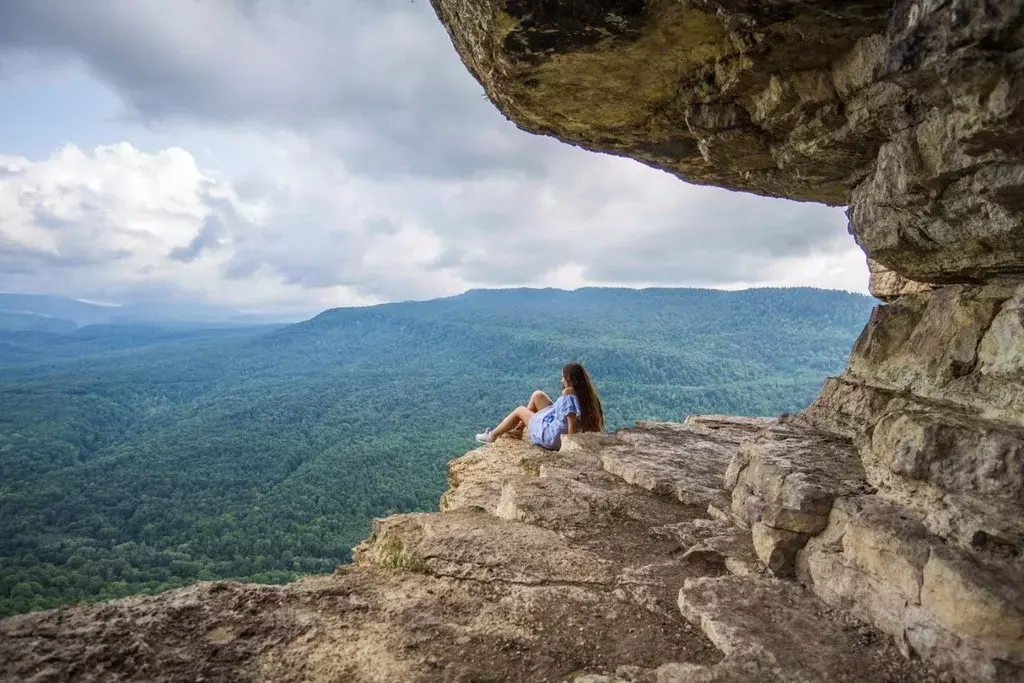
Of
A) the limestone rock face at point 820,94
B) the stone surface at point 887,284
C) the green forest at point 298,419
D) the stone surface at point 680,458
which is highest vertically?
the limestone rock face at point 820,94

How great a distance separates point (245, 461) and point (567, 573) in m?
82.3

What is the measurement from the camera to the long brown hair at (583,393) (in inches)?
427

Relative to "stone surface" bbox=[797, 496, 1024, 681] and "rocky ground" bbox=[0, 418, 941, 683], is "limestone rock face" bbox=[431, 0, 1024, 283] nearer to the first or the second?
"stone surface" bbox=[797, 496, 1024, 681]

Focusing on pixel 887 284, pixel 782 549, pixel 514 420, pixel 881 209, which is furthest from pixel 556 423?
pixel 881 209

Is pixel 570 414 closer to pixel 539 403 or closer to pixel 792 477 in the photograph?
pixel 539 403

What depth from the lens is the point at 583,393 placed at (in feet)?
35.9

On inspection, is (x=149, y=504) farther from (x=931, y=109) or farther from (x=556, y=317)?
(x=556, y=317)

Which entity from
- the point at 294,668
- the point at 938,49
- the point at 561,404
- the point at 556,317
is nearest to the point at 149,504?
the point at 561,404

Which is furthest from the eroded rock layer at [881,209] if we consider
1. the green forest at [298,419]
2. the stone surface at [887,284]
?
the green forest at [298,419]

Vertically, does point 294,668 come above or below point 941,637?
below

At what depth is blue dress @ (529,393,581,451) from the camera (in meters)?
10.8

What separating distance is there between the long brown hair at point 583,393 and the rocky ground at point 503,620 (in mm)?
3958

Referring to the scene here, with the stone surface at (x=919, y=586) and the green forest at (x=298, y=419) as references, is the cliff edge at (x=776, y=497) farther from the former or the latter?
the green forest at (x=298, y=419)

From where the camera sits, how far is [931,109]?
4547mm
